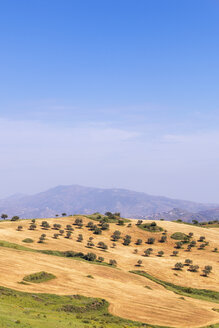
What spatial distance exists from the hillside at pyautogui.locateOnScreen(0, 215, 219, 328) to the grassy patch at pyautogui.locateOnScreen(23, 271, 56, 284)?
113cm

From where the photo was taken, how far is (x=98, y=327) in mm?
34312

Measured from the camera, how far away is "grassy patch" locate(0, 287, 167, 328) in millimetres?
31359

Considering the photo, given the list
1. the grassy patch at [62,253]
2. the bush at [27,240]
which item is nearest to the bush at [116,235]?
the grassy patch at [62,253]

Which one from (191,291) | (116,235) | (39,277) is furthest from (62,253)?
(191,291)

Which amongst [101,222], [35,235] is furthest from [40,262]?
[101,222]

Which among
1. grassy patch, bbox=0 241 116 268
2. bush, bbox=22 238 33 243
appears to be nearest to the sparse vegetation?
grassy patch, bbox=0 241 116 268

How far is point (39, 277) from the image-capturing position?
180 feet

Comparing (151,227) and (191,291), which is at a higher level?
(151,227)

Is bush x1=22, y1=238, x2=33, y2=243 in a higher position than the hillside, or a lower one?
higher

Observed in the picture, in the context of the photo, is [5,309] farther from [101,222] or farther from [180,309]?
[101,222]

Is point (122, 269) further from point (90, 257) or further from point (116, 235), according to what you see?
point (116, 235)

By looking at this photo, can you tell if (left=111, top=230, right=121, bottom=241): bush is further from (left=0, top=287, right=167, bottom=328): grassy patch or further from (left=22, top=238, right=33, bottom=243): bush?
(left=0, top=287, right=167, bottom=328): grassy patch

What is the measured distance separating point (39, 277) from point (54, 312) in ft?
55.4

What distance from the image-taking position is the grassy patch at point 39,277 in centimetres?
5362
